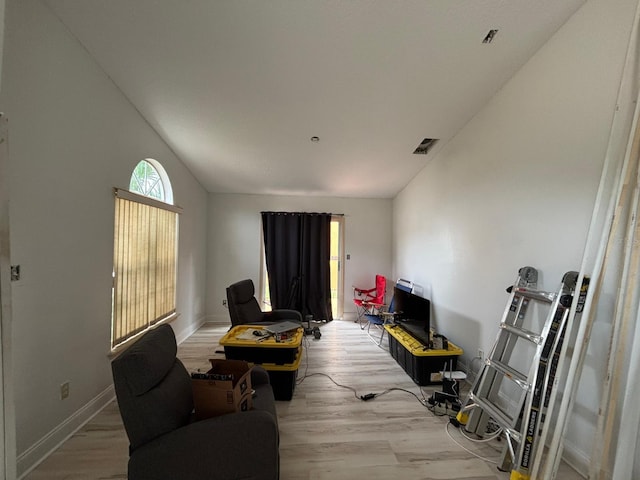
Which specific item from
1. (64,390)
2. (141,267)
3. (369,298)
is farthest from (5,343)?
(369,298)

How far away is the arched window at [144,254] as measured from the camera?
2686mm

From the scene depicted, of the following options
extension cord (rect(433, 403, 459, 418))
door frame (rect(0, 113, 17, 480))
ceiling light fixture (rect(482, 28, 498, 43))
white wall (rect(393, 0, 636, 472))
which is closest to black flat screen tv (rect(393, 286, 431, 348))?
white wall (rect(393, 0, 636, 472))

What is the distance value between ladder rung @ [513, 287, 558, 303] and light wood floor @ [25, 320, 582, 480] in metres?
1.07

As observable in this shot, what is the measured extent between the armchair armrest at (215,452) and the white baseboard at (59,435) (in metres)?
0.98

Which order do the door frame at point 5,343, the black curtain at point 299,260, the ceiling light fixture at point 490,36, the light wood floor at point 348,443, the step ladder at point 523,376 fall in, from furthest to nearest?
the black curtain at point 299,260 → the ceiling light fixture at point 490,36 → the light wood floor at point 348,443 → the step ladder at point 523,376 → the door frame at point 5,343

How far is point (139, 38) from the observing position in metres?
2.03

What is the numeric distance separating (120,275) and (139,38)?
2033mm

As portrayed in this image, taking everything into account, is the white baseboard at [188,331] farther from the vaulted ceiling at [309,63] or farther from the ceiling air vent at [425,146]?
the ceiling air vent at [425,146]

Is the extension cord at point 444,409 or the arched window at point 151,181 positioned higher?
the arched window at point 151,181

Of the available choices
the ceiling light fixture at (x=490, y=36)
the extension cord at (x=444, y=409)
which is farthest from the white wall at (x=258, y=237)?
the ceiling light fixture at (x=490, y=36)

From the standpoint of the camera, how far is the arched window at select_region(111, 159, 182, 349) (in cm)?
269

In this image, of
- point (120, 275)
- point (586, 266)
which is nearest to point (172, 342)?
point (120, 275)

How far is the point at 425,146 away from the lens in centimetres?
371

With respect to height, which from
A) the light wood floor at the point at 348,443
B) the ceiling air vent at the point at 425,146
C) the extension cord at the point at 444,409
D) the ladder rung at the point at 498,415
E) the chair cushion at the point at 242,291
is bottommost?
the light wood floor at the point at 348,443
